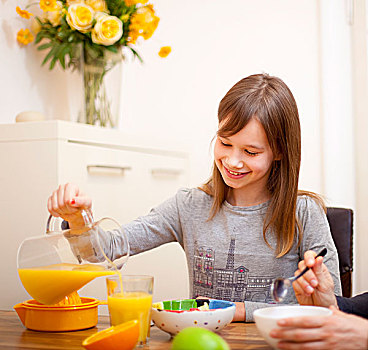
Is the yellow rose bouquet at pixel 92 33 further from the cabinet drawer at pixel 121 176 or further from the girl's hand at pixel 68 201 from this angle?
the girl's hand at pixel 68 201

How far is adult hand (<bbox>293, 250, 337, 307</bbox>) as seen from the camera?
3.53ft

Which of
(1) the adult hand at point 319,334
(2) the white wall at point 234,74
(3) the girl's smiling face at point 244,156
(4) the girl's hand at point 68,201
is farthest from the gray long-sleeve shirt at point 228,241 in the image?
(2) the white wall at point 234,74

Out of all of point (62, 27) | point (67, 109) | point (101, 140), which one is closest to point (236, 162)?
point (101, 140)

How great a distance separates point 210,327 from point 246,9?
1.91 m

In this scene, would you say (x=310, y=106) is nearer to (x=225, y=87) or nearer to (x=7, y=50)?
(x=225, y=87)

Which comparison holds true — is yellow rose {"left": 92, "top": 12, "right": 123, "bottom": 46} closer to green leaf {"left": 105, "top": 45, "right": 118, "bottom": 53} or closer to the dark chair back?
green leaf {"left": 105, "top": 45, "right": 118, "bottom": 53}

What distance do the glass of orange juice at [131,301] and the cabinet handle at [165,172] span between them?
120 centimetres

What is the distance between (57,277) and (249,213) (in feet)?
2.04

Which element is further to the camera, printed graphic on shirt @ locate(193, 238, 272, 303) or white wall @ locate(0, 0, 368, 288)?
white wall @ locate(0, 0, 368, 288)

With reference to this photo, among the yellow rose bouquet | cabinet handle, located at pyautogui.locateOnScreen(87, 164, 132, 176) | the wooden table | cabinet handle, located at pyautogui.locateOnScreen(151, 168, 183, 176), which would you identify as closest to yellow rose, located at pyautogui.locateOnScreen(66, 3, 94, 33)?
the yellow rose bouquet

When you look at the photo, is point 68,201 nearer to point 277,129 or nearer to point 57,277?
point 57,277

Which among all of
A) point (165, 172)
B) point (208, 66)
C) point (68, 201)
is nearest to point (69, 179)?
point (68, 201)

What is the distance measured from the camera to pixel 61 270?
1032 millimetres

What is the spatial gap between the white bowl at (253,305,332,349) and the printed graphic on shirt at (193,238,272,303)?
48 cm
